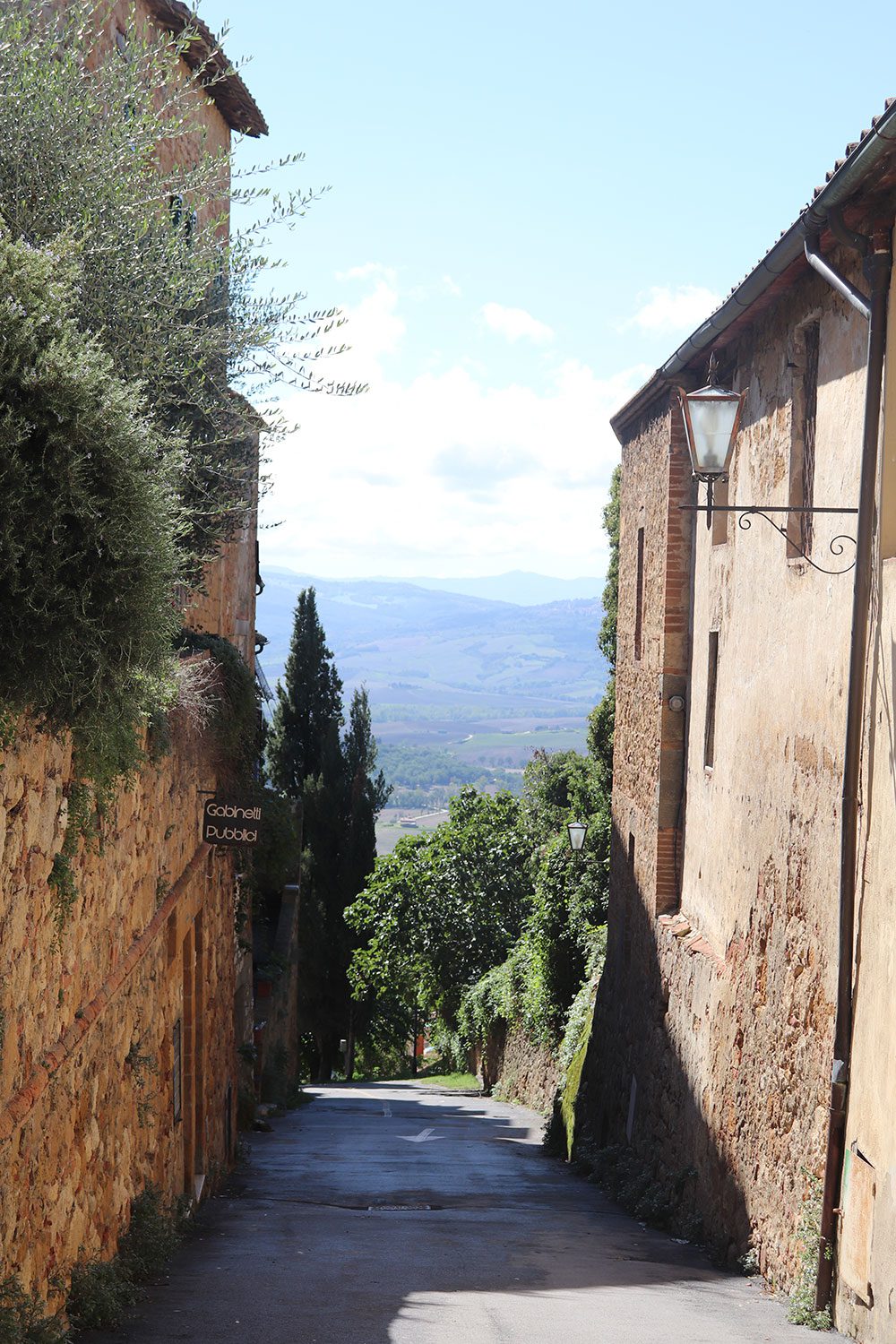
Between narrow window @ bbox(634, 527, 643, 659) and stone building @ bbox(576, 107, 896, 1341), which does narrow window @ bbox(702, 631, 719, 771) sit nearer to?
stone building @ bbox(576, 107, 896, 1341)

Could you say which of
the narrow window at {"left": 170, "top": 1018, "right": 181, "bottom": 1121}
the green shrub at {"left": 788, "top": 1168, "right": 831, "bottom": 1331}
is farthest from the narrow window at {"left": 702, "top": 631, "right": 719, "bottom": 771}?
the narrow window at {"left": 170, "top": 1018, "right": 181, "bottom": 1121}

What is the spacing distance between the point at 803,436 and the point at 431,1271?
6.09 metres

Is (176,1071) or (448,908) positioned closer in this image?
(176,1071)

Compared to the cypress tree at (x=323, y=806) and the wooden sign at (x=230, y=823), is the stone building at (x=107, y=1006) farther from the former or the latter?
the cypress tree at (x=323, y=806)

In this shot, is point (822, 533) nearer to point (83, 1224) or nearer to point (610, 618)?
point (83, 1224)

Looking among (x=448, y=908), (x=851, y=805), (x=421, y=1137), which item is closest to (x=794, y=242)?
(x=851, y=805)

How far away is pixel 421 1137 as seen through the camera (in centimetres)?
2012

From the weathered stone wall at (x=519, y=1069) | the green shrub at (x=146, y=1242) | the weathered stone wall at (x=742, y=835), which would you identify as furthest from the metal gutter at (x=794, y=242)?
the weathered stone wall at (x=519, y=1069)

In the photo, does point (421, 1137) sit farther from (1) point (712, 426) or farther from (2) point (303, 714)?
(2) point (303, 714)

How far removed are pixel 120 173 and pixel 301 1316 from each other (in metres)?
5.98

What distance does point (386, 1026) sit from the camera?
42.2 meters

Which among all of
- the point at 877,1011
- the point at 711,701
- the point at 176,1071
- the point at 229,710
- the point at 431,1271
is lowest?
the point at 431,1271

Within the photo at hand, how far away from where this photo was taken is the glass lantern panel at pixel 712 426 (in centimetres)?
898

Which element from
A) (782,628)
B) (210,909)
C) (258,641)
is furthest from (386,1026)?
(782,628)
